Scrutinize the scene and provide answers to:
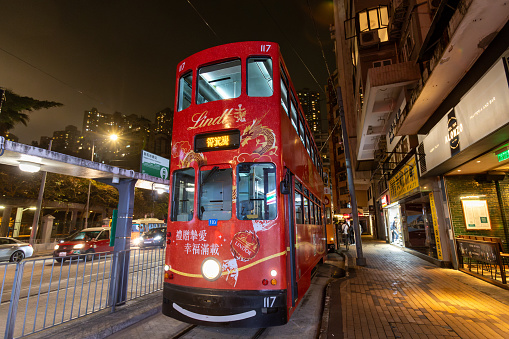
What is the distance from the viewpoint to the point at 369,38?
53.1 ft

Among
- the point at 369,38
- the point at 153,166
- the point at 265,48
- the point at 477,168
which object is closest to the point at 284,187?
the point at 265,48

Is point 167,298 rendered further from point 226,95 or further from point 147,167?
point 147,167

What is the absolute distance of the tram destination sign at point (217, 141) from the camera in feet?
15.3

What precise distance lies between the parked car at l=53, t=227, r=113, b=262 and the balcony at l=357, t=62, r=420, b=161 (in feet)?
45.9

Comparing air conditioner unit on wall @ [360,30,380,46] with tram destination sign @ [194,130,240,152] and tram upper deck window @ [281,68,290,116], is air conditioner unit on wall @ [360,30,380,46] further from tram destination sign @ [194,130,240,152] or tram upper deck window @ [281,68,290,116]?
tram destination sign @ [194,130,240,152]

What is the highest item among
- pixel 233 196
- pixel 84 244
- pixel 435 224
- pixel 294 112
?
pixel 294 112

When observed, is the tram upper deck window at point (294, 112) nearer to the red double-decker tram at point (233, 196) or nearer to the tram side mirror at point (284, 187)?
the red double-decker tram at point (233, 196)

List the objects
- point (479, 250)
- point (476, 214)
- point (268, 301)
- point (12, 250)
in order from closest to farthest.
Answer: point (268, 301), point (479, 250), point (476, 214), point (12, 250)

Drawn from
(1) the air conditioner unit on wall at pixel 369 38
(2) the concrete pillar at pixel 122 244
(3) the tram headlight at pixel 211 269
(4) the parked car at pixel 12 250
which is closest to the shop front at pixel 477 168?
(3) the tram headlight at pixel 211 269

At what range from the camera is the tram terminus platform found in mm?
4531

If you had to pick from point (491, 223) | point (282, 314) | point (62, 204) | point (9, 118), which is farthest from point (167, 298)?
point (62, 204)

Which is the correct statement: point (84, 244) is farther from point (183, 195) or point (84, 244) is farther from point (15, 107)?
point (15, 107)

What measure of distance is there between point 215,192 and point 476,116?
20.8 feet

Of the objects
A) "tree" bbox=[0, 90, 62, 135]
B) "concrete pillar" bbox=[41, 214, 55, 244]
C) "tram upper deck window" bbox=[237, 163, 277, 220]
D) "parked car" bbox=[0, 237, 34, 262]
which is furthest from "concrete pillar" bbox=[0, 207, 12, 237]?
"tram upper deck window" bbox=[237, 163, 277, 220]
